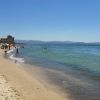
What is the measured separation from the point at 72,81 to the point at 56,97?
6.12 meters

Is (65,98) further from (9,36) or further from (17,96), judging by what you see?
(9,36)

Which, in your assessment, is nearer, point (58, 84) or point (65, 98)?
point (65, 98)

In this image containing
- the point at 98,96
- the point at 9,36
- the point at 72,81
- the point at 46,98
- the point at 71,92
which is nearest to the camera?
the point at 46,98

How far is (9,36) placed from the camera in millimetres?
155625

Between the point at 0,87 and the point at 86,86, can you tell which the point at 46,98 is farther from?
the point at 86,86

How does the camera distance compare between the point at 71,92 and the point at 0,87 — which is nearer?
the point at 0,87

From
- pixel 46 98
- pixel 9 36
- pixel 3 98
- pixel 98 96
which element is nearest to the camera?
pixel 3 98

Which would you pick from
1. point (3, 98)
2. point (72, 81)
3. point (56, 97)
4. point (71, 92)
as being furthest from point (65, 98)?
point (72, 81)

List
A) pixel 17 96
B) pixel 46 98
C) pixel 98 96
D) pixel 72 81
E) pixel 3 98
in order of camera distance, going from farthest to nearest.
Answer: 1. pixel 72 81
2. pixel 98 96
3. pixel 46 98
4. pixel 17 96
5. pixel 3 98

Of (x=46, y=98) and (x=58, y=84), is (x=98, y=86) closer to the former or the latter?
(x=58, y=84)

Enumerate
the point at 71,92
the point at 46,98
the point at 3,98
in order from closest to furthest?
1. the point at 3,98
2. the point at 46,98
3. the point at 71,92

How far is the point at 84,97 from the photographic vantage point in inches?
601

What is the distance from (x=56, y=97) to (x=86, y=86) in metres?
4.32

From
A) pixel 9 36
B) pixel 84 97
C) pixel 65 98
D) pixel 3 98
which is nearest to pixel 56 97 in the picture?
pixel 65 98
